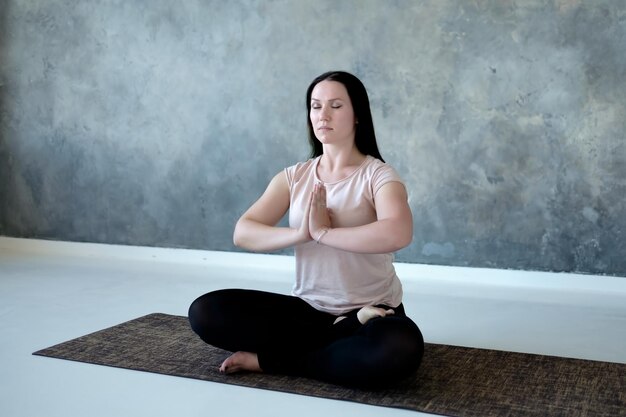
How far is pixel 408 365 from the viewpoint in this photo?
2037mm

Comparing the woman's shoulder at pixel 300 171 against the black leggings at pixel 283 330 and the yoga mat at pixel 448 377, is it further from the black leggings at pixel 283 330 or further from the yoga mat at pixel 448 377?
the yoga mat at pixel 448 377

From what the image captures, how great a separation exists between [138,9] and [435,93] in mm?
1908

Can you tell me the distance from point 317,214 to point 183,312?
1.25 m

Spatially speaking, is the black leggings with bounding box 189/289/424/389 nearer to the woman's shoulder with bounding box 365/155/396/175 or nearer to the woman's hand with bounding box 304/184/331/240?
the woman's hand with bounding box 304/184/331/240

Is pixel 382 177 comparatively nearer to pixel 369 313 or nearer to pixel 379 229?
pixel 379 229

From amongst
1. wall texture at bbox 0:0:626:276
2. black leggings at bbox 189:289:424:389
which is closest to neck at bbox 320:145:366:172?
black leggings at bbox 189:289:424:389

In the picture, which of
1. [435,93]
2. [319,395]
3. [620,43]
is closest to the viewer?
[319,395]

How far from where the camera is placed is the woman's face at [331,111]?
7.47 ft

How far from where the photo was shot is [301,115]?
14.4 feet

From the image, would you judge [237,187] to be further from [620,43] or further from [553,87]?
[620,43]

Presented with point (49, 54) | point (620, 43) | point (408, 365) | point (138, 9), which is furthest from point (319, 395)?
point (49, 54)

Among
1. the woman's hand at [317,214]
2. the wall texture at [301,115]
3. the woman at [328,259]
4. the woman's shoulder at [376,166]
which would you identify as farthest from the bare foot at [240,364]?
the wall texture at [301,115]

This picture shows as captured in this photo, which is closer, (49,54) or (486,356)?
(486,356)

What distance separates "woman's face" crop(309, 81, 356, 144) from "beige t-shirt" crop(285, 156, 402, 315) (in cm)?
13
